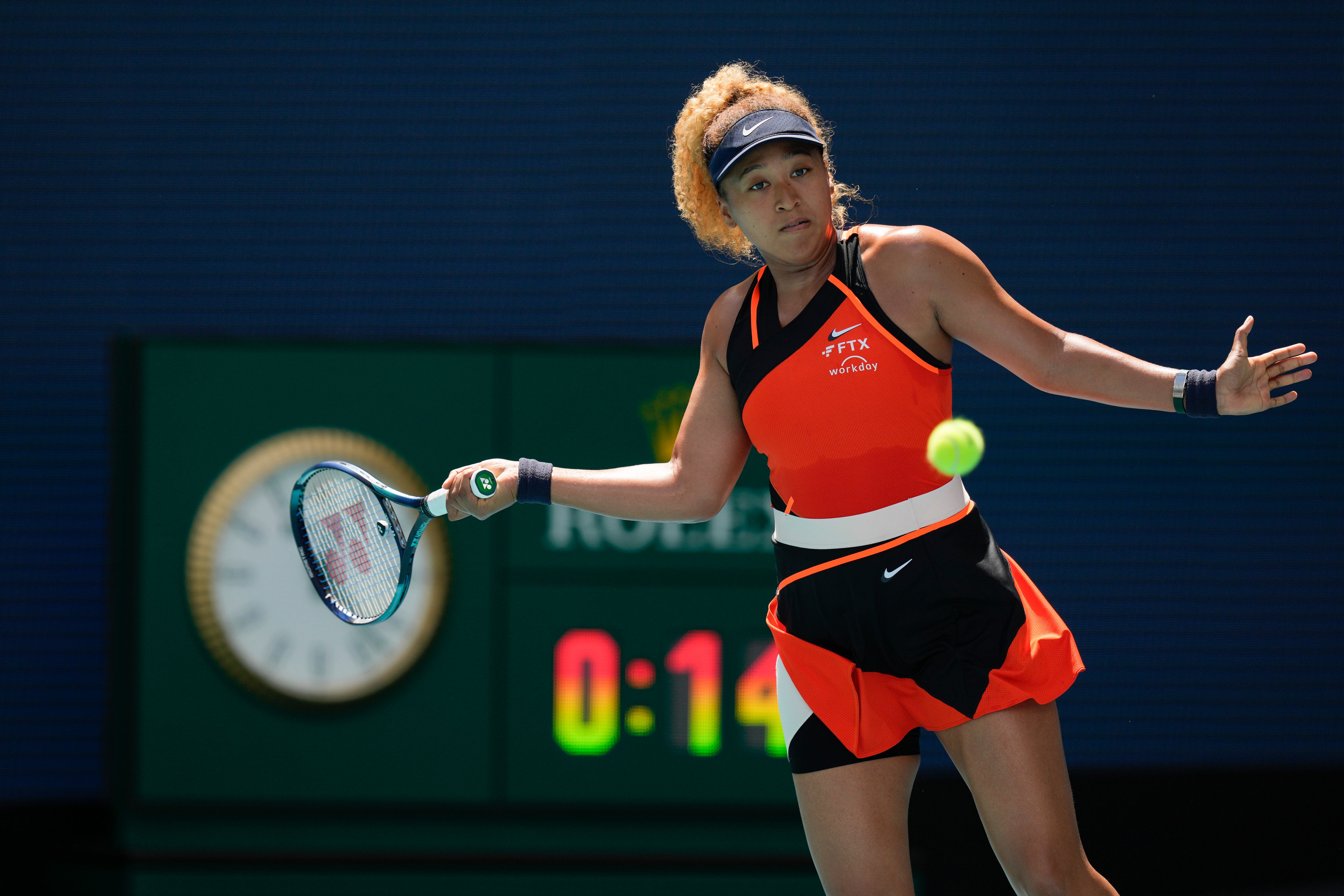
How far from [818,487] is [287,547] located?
8.03 feet

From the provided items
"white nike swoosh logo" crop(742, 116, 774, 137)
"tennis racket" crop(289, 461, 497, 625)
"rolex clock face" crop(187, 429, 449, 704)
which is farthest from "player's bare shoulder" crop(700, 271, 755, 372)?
"rolex clock face" crop(187, 429, 449, 704)

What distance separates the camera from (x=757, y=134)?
82.5 inches

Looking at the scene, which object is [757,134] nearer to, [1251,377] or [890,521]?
[890,521]

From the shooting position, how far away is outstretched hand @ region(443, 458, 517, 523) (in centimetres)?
240

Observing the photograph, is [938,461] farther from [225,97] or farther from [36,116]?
[36,116]

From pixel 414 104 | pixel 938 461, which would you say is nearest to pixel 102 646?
pixel 414 104

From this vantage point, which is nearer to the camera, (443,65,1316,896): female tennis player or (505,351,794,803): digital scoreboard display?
(443,65,1316,896): female tennis player

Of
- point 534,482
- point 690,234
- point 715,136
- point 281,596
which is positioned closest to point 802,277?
point 715,136

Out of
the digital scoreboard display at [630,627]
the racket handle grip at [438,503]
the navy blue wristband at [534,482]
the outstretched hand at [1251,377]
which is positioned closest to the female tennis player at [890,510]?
the outstretched hand at [1251,377]

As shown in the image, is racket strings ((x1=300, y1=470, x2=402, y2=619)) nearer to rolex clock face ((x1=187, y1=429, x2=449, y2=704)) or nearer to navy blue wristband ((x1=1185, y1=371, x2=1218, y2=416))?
rolex clock face ((x1=187, y1=429, x2=449, y2=704))

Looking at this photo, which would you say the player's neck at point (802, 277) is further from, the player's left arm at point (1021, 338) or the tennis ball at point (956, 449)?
the tennis ball at point (956, 449)

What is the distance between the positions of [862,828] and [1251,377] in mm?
916

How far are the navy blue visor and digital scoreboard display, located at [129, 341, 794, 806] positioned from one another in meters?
2.00

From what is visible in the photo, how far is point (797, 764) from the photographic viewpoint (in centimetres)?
216
